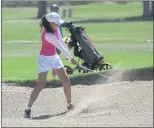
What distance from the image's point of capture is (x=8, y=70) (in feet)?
58.2

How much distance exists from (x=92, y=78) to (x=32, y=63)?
18.8 feet

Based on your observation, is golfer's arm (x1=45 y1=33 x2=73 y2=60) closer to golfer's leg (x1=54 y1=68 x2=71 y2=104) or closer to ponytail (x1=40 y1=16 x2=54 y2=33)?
ponytail (x1=40 y1=16 x2=54 y2=33)

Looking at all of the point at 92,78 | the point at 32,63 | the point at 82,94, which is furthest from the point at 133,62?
the point at 82,94

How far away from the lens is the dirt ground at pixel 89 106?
9.26 m

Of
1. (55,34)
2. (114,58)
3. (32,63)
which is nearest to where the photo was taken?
(55,34)

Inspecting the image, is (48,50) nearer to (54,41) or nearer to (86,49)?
(54,41)

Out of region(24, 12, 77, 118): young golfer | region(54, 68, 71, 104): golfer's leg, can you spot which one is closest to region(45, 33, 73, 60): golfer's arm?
region(24, 12, 77, 118): young golfer

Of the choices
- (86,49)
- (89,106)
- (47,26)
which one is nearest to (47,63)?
(47,26)

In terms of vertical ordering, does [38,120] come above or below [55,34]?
below

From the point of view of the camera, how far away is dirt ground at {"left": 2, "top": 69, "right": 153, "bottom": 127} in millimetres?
9258

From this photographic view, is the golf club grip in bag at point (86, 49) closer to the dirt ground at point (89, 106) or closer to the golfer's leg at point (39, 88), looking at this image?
the dirt ground at point (89, 106)

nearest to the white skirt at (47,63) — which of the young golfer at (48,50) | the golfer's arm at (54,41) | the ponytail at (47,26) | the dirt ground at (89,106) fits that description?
the young golfer at (48,50)

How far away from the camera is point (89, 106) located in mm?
10805

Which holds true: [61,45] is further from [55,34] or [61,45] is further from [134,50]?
[134,50]
